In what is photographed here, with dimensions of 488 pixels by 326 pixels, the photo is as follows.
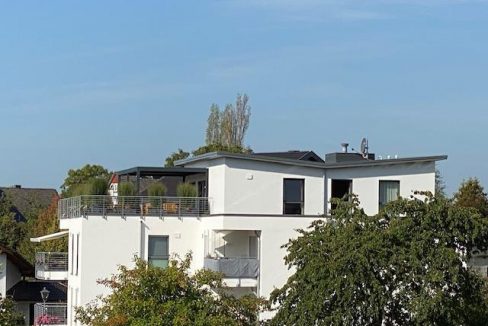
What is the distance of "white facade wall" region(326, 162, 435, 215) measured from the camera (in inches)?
1935

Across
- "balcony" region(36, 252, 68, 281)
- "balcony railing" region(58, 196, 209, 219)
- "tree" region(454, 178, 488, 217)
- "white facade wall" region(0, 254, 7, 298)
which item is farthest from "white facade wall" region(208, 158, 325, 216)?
"tree" region(454, 178, 488, 217)

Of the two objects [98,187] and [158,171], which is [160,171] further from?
[98,187]

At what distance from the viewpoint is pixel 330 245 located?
36.1 m

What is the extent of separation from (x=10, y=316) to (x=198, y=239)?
412 inches

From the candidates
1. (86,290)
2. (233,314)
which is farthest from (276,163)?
(233,314)

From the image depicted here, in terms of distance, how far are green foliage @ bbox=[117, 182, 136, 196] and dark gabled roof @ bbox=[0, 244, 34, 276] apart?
33.0 feet

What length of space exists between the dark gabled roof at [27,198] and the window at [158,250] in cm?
5796

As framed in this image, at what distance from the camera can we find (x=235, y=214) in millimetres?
47875

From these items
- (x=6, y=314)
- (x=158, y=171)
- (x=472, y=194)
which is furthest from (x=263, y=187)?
(x=472, y=194)

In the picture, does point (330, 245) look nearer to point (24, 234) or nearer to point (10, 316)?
point (10, 316)

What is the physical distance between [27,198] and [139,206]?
2696 inches

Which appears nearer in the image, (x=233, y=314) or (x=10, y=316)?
(x=233, y=314)

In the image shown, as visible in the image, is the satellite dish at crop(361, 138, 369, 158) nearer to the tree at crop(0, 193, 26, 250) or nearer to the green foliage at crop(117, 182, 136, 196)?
the green foliage at crop(117, 182, 136, 196)

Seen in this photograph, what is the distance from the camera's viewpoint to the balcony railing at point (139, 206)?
159ft
